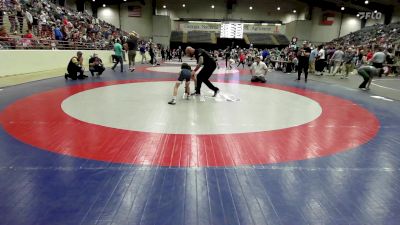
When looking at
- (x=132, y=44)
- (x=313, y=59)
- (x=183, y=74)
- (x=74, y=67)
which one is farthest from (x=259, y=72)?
(x=132, y=44)

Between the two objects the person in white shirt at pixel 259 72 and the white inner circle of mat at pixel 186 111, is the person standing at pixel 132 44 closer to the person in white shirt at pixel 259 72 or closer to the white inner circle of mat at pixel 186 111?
the person in white shirt at pixel 259 72

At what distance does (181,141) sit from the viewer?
13.4ft

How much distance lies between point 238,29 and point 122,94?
28240 millimetres

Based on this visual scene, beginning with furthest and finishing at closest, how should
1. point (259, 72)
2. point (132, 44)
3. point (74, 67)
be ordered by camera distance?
point (132, 44), point (259, 72), point (74, 67)

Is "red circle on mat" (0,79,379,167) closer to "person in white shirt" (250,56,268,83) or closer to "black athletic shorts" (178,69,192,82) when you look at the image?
"black athletic shorts" (178,69,192,82)

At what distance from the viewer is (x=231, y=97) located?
299 inches

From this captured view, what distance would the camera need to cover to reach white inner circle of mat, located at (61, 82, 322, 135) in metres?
4.83

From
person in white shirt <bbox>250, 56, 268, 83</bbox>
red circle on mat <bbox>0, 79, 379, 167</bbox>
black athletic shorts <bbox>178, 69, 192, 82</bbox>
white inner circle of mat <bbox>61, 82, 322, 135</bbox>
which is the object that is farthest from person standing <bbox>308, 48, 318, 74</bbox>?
black athletic shorts <bbox>178, 69, 192, 82</bbox>

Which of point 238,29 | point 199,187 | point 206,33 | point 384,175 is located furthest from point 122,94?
point 206,33

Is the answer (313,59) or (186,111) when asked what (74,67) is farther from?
(313,59)

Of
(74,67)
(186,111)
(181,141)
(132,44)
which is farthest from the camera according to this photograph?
(132,44)

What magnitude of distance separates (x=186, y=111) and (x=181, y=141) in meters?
1.84

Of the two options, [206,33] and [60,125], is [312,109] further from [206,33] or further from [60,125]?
[206,33]

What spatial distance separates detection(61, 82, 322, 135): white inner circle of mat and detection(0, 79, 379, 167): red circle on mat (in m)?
0.28
